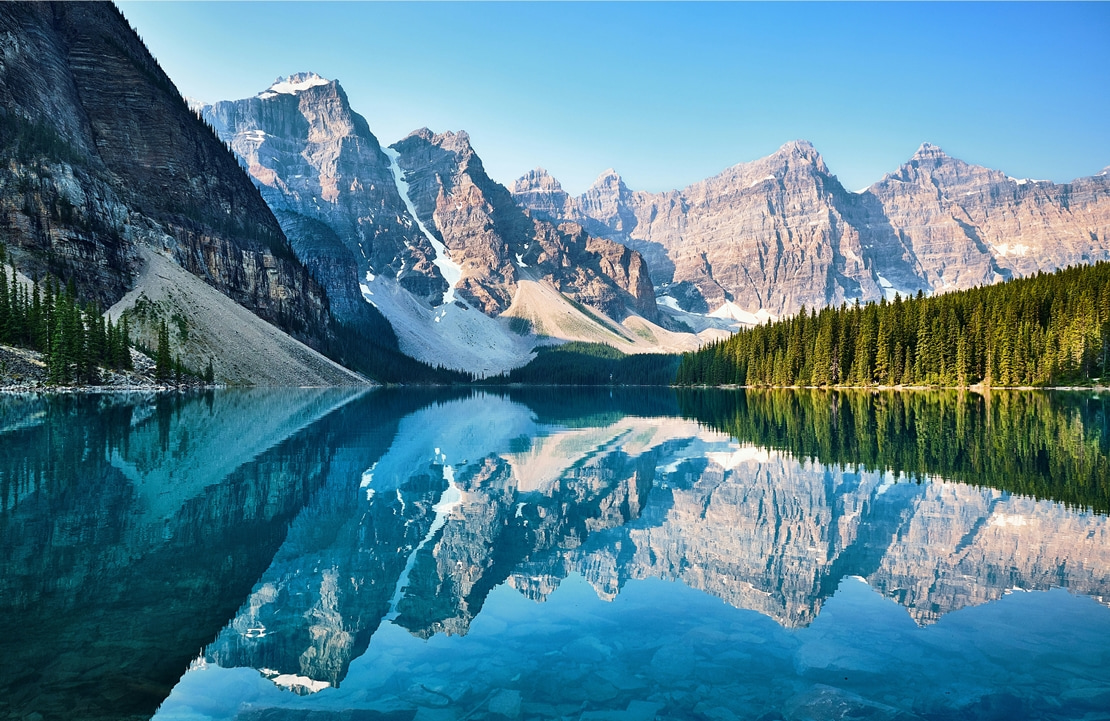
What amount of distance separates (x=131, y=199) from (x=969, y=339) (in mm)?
150741

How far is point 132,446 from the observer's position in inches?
1220

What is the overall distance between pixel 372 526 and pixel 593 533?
6.45 meters

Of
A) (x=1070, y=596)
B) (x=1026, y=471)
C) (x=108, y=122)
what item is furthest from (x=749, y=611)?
(x=108, y=122)

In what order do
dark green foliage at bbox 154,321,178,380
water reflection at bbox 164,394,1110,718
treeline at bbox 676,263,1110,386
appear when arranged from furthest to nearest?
dark green foliage at bbox 154,321,178,380 < treeline at bbox 676,263,1110,386 < water reflection at bbox 164,394,1110,718

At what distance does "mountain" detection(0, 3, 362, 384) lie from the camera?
104312 mm

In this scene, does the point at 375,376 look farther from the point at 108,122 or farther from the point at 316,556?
the point at 316,556

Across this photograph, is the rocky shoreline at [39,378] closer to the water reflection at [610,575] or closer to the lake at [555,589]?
the lake at [555,589]

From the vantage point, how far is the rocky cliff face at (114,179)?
10425cm

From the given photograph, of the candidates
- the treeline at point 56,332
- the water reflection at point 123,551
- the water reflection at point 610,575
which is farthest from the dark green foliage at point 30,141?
the water reflection at point 610,575

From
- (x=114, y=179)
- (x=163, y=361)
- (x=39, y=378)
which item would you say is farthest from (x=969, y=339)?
(x=114, y=179)

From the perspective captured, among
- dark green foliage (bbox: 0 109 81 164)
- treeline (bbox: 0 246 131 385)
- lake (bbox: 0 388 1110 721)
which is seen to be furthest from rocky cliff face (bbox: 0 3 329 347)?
lake (bbox: 0 388 1110 721)

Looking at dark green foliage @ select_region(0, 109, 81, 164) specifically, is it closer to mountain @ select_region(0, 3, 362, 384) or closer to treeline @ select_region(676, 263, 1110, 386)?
mountain @ select_region(0, 3, 362, 384)

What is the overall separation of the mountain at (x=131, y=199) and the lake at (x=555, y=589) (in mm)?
94348

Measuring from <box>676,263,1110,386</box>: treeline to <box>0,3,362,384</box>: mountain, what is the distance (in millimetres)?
96162
